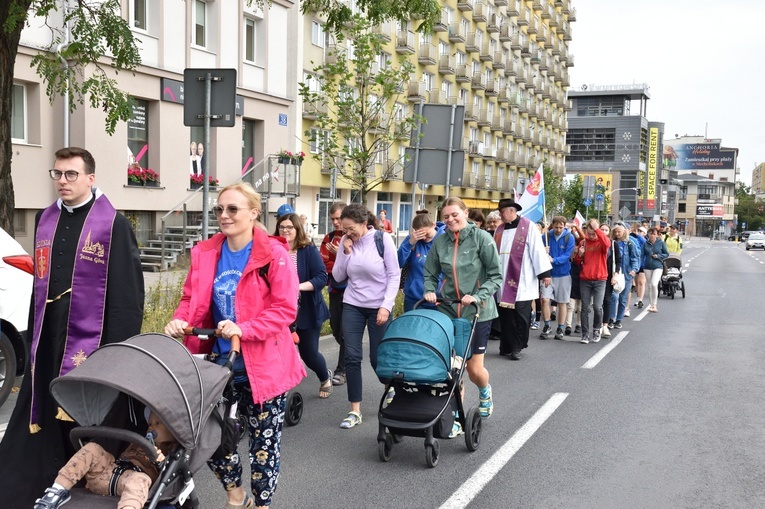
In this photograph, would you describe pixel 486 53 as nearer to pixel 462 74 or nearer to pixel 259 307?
pixel 462 74

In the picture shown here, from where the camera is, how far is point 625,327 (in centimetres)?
1440

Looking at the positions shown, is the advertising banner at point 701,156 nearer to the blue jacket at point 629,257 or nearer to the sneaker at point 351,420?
the blue jacket at point 629,257

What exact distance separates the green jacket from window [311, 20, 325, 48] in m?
29.2

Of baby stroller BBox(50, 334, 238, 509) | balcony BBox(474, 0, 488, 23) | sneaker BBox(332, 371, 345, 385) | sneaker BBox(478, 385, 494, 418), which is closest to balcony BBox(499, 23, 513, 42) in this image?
balcony BBox(474, 0, 488, 23)

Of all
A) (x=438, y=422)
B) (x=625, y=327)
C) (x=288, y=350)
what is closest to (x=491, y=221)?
(x=625, y=327)

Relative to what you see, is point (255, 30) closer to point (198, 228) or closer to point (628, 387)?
point (198, 228)

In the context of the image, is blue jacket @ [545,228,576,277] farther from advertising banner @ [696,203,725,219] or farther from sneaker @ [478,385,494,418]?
advertising banner @ [696,203,725,219]

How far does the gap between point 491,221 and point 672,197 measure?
163 metres

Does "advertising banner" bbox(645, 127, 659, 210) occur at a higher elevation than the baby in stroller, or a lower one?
higher

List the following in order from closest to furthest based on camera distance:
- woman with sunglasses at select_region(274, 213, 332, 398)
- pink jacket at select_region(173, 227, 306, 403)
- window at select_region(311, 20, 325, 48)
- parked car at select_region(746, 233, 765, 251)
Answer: pink jacket at select_region(173, 227, 306, 403) < woman with sunglasses at select_region(274, 213, 332, 398) < window at select_region(311, 20, 325, 48) < parked car at select_region(746, 233, 765, 251)

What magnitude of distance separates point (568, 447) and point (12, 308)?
16.1 feet

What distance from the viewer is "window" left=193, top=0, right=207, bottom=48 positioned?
80.4ft

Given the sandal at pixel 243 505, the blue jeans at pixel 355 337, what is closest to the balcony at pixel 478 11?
the blue jeans at pixel 355 337

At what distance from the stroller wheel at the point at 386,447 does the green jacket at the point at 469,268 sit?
1195mm
